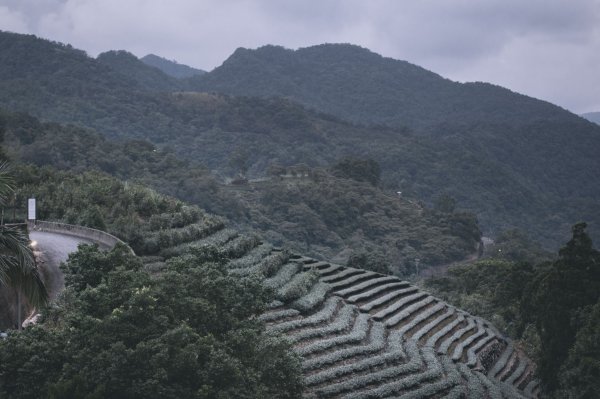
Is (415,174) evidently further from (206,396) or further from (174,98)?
(206,396)

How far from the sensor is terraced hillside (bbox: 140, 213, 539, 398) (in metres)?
25.9

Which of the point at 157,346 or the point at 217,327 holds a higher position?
the point at 157,346

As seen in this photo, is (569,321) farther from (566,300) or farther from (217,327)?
(217,327)

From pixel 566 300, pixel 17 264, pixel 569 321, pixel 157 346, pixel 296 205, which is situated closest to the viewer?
pixel 17 264

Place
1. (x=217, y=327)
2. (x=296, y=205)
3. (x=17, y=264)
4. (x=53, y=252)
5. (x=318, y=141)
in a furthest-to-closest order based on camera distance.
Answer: (x=318, y=141) < (x=296, y=205) < (x=53, y=252) < (x=217, y=327) < (x=17, y=264)

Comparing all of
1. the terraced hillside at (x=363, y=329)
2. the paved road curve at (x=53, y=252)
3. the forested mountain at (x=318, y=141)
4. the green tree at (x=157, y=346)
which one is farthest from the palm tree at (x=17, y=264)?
the forested mountain at (x=318, y=141)

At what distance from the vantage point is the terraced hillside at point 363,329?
2589 cm

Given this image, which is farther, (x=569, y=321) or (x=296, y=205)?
(x=296, y=205)

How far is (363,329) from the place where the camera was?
31.6 m

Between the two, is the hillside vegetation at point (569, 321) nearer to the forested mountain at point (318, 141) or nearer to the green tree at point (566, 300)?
the green tree at point (566, 300)

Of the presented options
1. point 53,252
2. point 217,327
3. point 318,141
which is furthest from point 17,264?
point 318,141

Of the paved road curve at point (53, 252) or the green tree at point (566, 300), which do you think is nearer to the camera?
the paved road curve at point (53, 252)

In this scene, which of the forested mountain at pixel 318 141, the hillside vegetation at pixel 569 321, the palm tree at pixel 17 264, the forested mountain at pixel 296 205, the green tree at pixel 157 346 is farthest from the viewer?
the forested mountain at pixel 318 141

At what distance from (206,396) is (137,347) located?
6.20 feet
